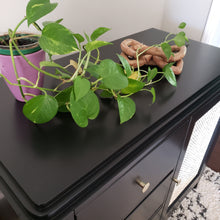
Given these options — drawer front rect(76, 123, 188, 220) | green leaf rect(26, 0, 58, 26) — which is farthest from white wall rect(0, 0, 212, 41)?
drawer front rect(76, 123, 188, 220)

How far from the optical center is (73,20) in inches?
35.5

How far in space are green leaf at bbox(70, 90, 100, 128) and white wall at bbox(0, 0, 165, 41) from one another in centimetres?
48

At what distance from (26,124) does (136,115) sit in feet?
0.84

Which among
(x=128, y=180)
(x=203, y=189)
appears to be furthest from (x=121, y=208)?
(x=203, y=189)

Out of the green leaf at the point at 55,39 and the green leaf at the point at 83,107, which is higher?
the green leaf at the point at 55,39

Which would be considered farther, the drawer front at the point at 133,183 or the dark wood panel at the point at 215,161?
the dark wood panel at the point at 215,161

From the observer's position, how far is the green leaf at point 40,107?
0.44 metres

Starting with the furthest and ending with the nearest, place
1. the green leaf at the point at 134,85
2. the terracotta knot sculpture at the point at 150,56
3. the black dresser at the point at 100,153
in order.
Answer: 1. the terracotta knot sculpture at the point at 150,56
2. the green leaf at the point at 134,85
3. the black dresser at the point at 100,153

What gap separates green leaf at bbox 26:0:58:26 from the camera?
0.40 metres

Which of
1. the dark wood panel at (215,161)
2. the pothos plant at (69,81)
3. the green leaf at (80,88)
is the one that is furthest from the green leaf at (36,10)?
the dark wood panel at (215,161)

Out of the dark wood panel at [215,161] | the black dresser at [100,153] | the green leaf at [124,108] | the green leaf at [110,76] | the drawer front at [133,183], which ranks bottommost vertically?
the dark wood panel at [215,161]

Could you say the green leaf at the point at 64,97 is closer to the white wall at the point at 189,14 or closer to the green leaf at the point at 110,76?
the green leaf at the point at 110,76

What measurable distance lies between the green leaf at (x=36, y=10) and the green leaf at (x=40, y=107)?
5.6 inches

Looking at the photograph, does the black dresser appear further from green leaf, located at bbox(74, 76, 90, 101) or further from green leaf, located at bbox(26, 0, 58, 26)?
green leaf, located at bbox(26, 0, 58, 26)
